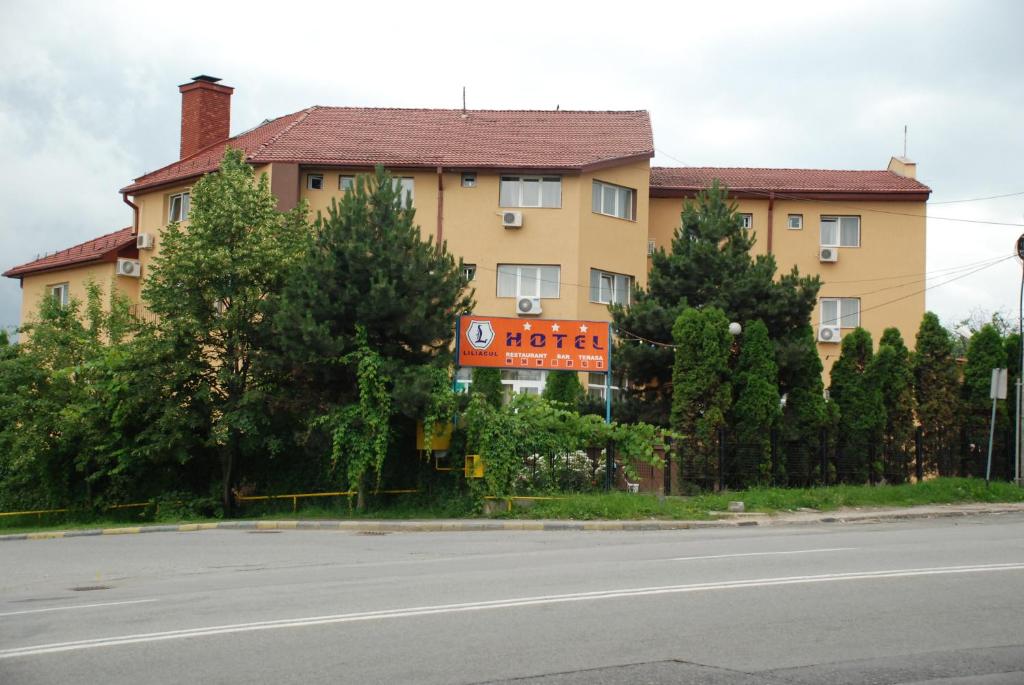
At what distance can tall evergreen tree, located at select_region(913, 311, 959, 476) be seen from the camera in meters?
29.2

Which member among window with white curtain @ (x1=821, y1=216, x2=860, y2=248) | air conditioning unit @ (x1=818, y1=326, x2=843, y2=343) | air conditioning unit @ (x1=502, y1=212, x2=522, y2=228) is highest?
window with white curtain @ (x1=821, y1=216, x2=860, y2=248)

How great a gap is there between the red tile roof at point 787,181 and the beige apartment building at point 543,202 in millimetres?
88

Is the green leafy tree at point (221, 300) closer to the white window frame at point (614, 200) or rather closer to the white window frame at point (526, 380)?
the white window frame at point (526, 380)

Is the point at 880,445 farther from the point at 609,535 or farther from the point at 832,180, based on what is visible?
the point at 832,180

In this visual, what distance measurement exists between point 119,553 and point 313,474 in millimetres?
9052

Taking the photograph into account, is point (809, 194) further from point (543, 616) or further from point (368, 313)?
point (543, 616)

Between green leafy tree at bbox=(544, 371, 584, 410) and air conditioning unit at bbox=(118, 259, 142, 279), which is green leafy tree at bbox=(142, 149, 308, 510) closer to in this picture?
green leafy tree at bbox=(544, 371, 584, 410)

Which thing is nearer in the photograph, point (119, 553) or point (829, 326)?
point (119, 553)

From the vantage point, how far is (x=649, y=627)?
8.78 meters

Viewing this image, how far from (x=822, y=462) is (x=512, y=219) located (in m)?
13.8

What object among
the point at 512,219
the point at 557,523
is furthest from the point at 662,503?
the point at 512,219

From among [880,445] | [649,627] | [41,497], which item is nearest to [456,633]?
[649,627]

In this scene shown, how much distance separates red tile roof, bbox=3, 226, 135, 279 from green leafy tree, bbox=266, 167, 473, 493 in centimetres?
1947

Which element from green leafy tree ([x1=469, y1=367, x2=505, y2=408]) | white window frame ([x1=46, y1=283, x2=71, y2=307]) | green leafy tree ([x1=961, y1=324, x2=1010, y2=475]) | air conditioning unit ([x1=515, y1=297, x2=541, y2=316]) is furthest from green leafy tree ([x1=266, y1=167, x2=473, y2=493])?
white window frame ([x1=46, y1=283, x2=71, y2=307])
